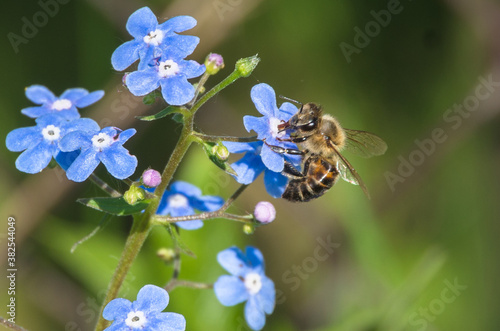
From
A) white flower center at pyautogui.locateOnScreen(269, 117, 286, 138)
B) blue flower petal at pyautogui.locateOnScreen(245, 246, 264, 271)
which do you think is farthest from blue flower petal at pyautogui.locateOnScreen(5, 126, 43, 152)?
blue flower petal at pyautogui.locateOnScreen(245, 246, 264, 271)

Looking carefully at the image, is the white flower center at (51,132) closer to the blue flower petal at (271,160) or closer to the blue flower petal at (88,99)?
the blue flower petal at (88,99)

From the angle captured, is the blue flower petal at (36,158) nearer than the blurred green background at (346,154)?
Yes

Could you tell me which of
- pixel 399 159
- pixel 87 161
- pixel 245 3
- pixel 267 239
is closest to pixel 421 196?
pixel 399 159

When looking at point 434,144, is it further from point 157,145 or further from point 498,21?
point 157,145

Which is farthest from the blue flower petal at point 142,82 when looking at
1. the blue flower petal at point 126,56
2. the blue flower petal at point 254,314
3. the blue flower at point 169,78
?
the blue flower petal at point 254,314

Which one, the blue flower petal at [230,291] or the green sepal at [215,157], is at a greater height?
the green sepal at [215,157]
